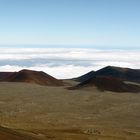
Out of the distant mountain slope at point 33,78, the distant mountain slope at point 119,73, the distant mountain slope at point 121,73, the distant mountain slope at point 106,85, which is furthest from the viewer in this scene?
the distant mountain slope at point 119,73

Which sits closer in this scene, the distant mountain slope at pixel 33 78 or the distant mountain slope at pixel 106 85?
the distant mountain slope at pixel 106 85

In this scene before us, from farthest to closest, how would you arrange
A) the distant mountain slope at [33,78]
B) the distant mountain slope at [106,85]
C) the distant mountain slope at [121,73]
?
the distant mountain slope at [121,73]
the distant mountain slope at [33,78]
the distant mountain slope at [106,85]

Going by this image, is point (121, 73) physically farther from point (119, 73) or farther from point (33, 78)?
point (33, 78)

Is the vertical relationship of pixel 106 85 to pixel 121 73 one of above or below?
below

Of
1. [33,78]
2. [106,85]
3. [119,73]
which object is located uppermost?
[119,73]

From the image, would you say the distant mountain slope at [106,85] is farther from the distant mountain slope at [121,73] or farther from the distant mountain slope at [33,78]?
the distant mountain slope at [121,73]

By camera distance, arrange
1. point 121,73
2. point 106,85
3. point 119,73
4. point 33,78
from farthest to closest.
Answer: point 121,73, point 119,73, point 33,78, point 106,85

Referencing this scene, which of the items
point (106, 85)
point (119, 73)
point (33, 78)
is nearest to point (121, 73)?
point (119, 73)

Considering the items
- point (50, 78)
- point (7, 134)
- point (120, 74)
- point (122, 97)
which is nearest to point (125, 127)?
point (7, 134)

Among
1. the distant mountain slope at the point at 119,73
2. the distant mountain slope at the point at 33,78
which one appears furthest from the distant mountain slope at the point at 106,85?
the distant mountain slope at the point at 119,73

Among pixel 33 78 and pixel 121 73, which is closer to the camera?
pixel 33 78

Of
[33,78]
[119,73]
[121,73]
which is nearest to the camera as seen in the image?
[33,78]
